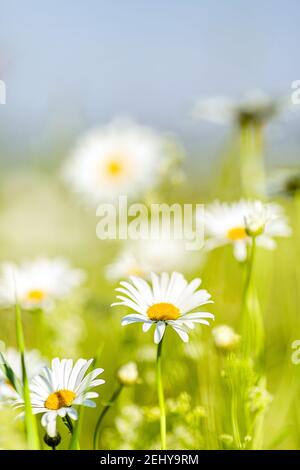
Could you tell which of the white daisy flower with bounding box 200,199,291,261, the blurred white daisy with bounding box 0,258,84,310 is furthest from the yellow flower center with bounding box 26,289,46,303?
the white daisy flower with bounding box 200,199,291,261

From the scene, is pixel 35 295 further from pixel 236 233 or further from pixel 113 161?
pixel 113 161

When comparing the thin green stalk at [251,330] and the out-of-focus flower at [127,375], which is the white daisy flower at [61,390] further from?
the thin green stalk at [251,330]

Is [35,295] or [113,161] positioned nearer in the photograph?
[35,295]

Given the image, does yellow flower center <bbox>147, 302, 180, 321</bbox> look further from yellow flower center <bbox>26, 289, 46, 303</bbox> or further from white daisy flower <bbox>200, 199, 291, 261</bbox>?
yellow flower center <bbox>26, 289, 46, 303</bbox>

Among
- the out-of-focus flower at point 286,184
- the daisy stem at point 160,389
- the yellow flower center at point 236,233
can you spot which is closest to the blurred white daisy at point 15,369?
the daisy stem at point 160,389

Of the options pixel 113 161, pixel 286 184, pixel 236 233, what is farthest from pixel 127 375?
pixel 113 161

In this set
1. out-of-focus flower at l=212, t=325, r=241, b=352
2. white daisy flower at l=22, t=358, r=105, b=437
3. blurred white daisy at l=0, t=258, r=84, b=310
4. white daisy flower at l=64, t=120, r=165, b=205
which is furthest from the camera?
white daisy flower at l=64, t=120, r=165, b=205
